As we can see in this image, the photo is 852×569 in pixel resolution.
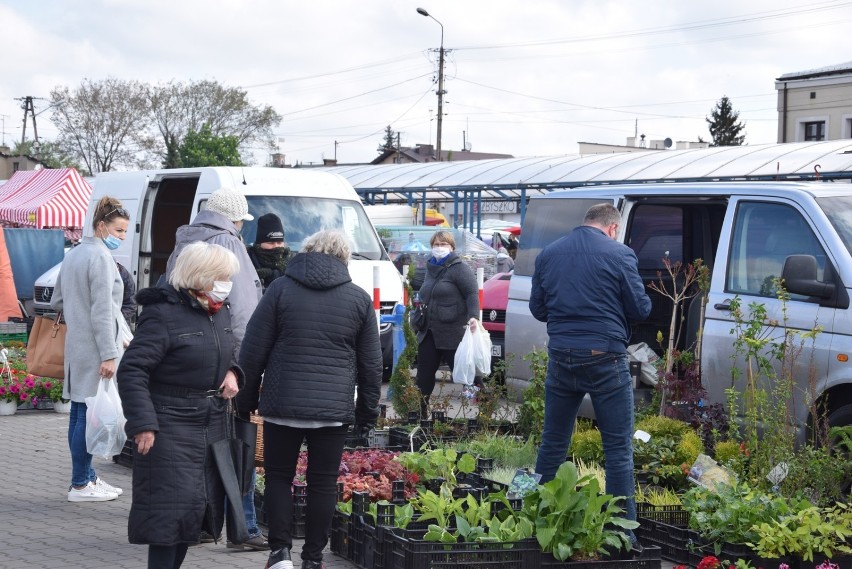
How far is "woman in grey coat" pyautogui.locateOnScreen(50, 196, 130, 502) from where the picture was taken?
7434 mm

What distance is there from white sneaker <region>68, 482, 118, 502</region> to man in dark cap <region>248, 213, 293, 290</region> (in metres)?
1.85

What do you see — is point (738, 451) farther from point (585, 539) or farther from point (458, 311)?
point (458, 311)

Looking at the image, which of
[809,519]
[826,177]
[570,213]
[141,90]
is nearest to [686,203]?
[570,213]

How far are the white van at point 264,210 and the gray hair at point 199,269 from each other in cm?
784

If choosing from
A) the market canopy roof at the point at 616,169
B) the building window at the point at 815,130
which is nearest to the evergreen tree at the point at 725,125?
the building window at the point at 815,130

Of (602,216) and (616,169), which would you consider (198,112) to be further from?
(602,216)

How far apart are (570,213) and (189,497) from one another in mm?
5573

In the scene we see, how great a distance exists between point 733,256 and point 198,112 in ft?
211

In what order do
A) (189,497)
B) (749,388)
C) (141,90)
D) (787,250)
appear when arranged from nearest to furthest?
1. (189,497)
2. (749,388)
3. (787,250)
4. (141,90)

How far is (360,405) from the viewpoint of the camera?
590cm

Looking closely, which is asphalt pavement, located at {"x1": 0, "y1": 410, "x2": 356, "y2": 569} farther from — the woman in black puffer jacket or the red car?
the red car

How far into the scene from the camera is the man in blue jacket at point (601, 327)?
6.32 meters

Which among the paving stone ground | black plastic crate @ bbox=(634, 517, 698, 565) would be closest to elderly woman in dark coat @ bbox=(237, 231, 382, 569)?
the paving stone ground

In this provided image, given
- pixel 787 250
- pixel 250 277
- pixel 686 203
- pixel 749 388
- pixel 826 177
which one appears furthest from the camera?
pixel 826 177
